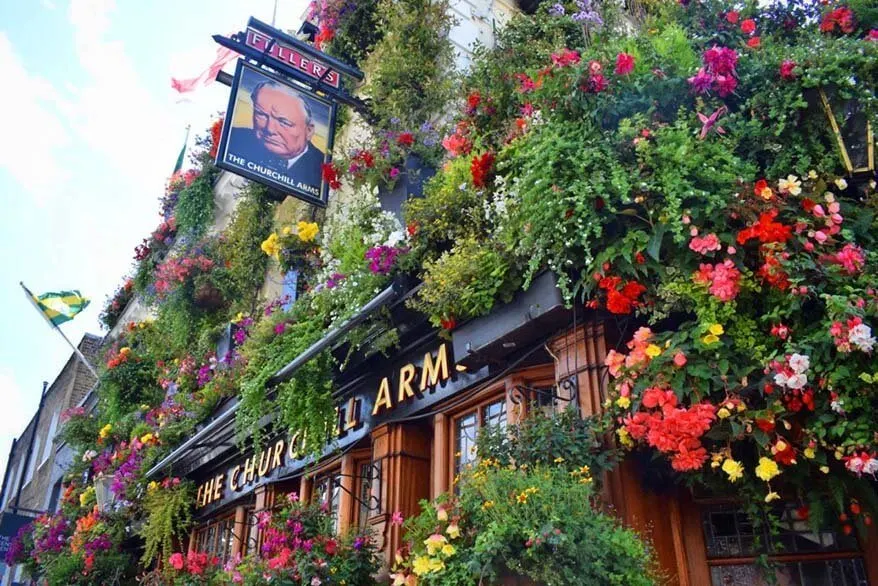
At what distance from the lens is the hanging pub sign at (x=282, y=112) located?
323 inches

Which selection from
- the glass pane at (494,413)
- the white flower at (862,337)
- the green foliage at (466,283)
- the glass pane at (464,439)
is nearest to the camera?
the white flower at (862,337)

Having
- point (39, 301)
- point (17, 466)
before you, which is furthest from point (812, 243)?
point (17, 466)

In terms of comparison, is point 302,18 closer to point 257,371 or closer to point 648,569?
point 257,371

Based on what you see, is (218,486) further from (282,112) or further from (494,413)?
(494,413)

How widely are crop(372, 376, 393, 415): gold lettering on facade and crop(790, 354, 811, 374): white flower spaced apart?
13.2 feet

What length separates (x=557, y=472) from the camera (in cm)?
437

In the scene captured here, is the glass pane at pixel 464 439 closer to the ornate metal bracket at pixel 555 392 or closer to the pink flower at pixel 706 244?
the ornate metal bracket at pixel 555 392

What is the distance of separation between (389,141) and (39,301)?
12.6 m

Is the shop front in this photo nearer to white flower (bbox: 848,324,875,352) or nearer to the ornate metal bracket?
the ornate metal bracket

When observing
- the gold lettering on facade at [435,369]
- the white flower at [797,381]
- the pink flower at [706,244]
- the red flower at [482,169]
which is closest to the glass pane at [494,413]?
the gold lettering on facade at [435,369]

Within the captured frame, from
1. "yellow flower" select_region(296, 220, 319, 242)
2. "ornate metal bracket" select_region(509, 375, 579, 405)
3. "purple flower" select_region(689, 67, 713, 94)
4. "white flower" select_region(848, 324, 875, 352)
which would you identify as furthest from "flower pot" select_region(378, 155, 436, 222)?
"white flower" select_region(848, 324, 875, 352)

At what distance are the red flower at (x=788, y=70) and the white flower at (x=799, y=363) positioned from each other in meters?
2.30

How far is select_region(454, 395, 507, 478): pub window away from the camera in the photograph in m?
6.04

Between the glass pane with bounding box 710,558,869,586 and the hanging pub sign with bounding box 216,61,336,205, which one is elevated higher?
the hanging pub sign with bounding box 216,61,336,205
